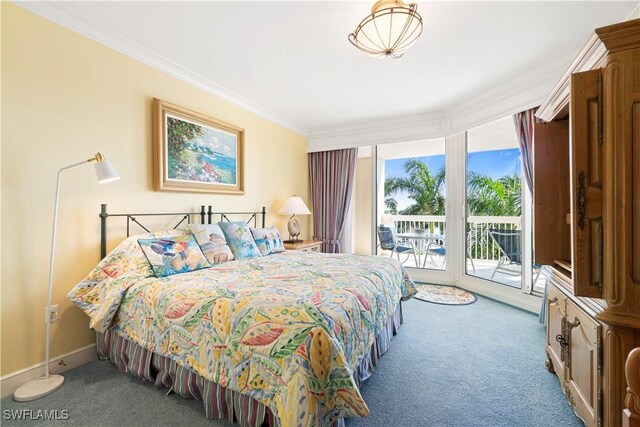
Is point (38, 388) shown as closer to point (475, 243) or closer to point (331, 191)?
point (331, 191)

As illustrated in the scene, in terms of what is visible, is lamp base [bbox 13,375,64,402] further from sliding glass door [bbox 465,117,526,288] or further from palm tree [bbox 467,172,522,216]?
palm tree [bbox 467,172,522,216]

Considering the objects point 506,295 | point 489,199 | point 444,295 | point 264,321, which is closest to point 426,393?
point 264,321

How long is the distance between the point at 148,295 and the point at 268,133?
289 centimetres

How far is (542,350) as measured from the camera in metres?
2.32

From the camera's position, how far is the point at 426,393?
1777mm

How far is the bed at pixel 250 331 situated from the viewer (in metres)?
1.18

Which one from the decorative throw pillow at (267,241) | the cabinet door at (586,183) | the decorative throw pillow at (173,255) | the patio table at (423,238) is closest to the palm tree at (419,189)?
the patio table at (423,238)

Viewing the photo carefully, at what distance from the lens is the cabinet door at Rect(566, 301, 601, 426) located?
120 centimetres

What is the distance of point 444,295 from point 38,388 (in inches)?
161

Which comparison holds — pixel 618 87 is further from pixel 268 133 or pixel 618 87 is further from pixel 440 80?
pixel 268 133

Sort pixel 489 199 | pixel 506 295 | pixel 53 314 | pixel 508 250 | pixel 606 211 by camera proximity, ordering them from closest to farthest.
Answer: pixel 606 211, pixel 53 314, pixel 506 295, pixel 508 250, pixel 489 199

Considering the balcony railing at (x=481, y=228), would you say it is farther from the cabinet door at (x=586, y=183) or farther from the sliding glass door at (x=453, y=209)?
the cabinet door at (x=586, y=183)

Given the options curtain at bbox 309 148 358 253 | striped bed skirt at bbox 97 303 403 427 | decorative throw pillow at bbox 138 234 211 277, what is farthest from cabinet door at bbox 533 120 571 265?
curtain at bbox 309 148 358 253

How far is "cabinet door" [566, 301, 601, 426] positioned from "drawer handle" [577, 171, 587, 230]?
19.3 inches
